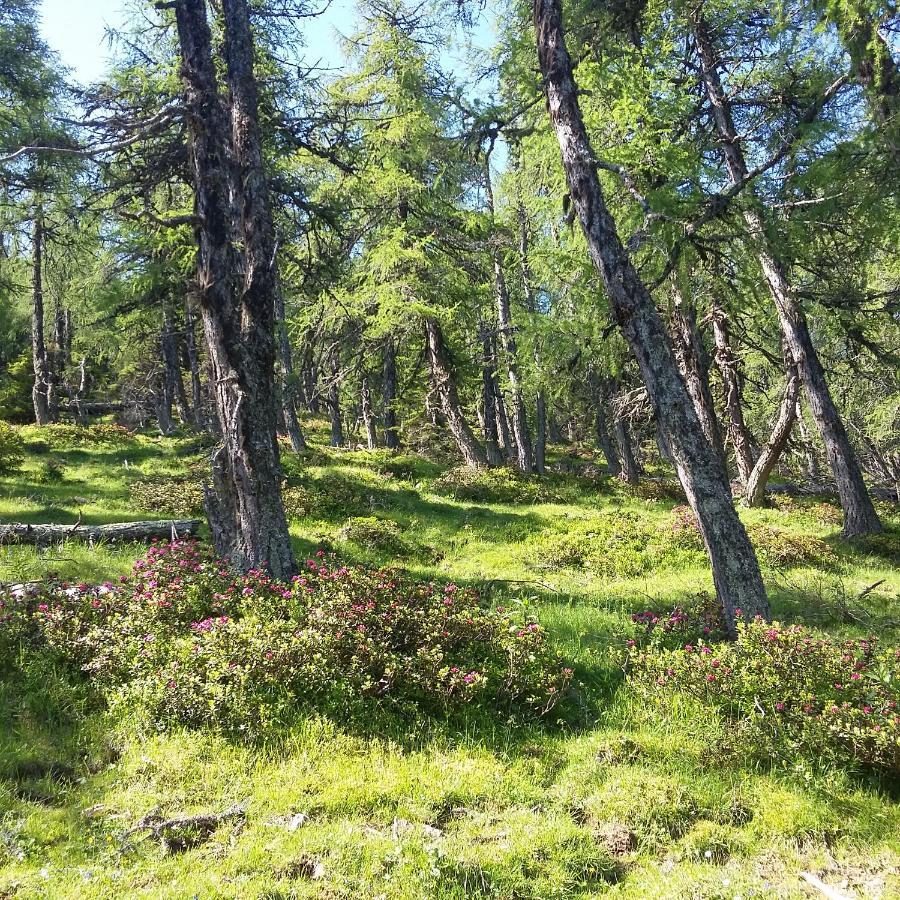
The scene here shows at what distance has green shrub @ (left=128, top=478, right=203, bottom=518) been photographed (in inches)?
487

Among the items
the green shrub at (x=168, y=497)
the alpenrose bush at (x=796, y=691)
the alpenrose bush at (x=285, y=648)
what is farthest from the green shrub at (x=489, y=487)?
the alpenrose bush at (x=796, y=691)

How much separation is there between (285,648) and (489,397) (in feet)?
66.0

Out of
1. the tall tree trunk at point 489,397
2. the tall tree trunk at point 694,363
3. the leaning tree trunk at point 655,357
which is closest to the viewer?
the leaning tree trunk at point 655,357

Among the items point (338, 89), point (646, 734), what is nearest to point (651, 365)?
point (646, 734)

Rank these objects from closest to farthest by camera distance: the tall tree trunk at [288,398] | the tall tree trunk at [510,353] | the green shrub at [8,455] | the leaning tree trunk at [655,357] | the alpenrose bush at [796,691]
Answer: the alpenrose bush at [796,691]
the leaning tree trunk at [655,357]
the green shrub at [8,455]
the tall tree trunk at [288,398]
the tall tree trunk at [510,353]

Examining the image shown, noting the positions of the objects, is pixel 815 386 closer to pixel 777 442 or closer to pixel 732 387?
pixel 777 442

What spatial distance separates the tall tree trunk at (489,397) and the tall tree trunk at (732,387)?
23.7 ft

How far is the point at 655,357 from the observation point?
278 inches

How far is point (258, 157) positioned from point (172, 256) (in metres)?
4.16

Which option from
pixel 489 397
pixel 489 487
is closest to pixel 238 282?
pixel 489 487

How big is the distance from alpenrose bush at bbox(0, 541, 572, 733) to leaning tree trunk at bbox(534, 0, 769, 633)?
236 cm

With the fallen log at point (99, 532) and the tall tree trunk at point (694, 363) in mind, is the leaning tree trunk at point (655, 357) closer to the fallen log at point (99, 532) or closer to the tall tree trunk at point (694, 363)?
the fallen log at point (99, 532)

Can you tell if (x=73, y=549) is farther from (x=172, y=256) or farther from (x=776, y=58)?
(x=776, y=58)

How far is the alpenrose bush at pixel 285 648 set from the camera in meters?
5.34
